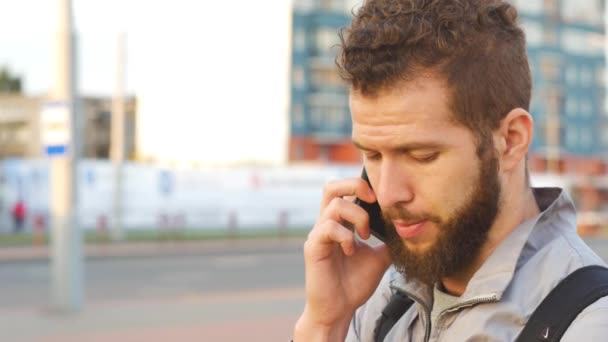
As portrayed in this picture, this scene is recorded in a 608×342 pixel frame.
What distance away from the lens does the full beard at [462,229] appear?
163cm

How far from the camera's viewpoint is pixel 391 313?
1.93 metres

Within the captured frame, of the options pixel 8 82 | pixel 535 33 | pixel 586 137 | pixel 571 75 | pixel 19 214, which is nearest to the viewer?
pixel 19 214

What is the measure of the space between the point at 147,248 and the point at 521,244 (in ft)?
77.3

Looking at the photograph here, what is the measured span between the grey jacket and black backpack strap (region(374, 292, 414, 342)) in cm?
14

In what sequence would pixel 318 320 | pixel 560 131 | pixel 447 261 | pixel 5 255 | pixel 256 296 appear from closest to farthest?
pixel 447 261 < pixel 318 320 < pixel 256 296 < pixel 5 255 < pixel 560 131

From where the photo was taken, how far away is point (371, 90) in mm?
1671

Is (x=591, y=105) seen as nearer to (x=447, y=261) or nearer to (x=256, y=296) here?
(x=256, y=296)

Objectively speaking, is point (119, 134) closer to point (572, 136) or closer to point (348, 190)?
point (348, 190)

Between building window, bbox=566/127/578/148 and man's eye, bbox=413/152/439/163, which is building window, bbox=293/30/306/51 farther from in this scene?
man's eye, bbox=413/152/439/163

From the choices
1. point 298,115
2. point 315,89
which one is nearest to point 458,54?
point 298,115

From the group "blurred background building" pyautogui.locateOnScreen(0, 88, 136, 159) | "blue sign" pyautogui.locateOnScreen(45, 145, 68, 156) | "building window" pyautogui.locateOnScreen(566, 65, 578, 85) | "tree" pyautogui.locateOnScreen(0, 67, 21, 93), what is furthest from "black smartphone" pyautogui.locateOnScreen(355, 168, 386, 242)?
"tree" pyautogui.locateOnScreen(0, 67, 21, 93)

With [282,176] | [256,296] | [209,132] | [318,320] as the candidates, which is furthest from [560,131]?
[318,320]

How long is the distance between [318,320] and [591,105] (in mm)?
68387

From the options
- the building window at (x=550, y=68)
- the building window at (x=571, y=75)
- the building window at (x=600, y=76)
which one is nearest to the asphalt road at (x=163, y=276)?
the building window at (x=550, y=68)
